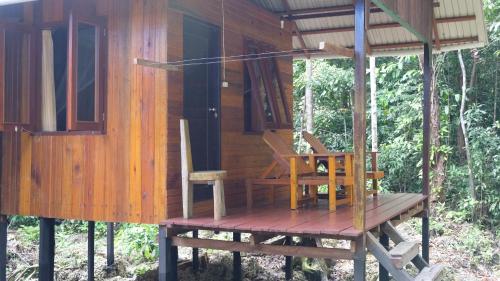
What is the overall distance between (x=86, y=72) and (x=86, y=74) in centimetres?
2

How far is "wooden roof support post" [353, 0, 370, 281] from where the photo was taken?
4.04m

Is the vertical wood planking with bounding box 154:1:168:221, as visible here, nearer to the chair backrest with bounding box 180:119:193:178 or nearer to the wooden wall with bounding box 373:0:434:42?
the chair backrest with bounding box 180:119:193:178

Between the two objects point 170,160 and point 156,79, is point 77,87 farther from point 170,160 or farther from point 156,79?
point 170,160

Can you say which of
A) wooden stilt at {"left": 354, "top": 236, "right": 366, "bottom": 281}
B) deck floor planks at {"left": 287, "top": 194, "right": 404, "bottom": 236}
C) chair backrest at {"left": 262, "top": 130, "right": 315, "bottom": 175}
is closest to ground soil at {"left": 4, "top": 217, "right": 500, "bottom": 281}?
chair backrest at {"left": 262, "top": 130, "right": 315, "bottom": 175}

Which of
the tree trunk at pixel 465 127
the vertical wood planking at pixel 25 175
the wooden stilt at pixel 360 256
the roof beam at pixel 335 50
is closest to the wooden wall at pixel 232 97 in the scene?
the roof beam at pixel 335 50

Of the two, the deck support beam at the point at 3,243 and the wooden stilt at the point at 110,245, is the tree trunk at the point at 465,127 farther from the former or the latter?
the deck support beam at the point at 3,243

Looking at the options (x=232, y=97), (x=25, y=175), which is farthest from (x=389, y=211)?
(x=25, y=175)

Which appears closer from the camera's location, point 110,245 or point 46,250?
point 46,250

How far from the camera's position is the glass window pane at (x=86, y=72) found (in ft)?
16.6

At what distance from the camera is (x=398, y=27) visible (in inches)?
297

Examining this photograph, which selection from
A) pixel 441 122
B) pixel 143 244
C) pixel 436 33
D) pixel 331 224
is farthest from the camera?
pixel 441 122

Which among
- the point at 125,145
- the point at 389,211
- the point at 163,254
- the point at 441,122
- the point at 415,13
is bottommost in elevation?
the point at 163,254

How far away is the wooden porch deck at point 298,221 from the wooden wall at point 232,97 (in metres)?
0.37

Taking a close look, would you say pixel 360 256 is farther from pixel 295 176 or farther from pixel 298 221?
pixel 295 176
